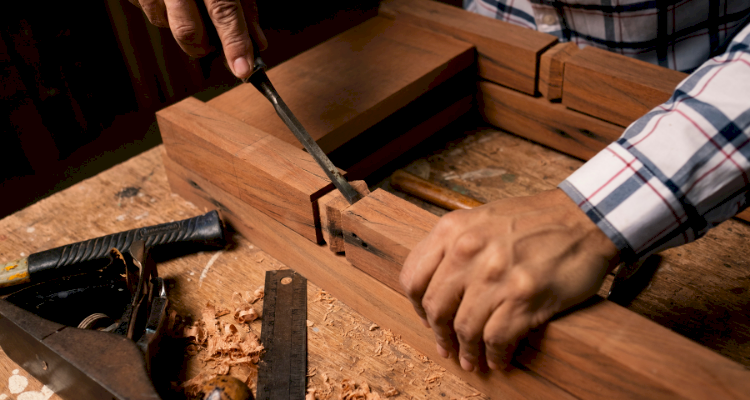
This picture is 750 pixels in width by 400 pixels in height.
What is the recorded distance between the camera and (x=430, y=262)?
0.77 metres

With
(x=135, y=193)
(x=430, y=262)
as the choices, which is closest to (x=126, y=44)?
(x=135, y=193)

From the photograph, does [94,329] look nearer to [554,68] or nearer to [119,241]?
[119,241]

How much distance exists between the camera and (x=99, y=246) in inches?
43.8

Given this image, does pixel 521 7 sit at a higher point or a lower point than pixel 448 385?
higher

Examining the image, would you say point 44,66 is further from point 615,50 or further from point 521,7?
point 615,50

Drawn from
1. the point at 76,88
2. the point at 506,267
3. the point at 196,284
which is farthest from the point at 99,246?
the point at 76,88

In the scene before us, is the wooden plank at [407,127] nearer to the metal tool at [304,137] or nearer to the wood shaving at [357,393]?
the metal tool at [304,137]

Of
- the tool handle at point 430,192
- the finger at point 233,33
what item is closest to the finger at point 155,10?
the finger at point 233,33

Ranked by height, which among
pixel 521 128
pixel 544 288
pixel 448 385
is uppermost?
pixel 544 288

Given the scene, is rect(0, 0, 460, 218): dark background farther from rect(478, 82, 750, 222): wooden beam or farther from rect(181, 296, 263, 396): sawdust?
rect(181, 296, 263, 396): sawdust

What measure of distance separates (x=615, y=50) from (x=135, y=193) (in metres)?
1.24

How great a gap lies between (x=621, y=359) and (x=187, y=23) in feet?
2.92

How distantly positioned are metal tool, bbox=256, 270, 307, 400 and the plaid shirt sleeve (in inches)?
20.6

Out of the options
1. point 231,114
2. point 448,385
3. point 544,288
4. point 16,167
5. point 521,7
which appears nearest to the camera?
point 544,288
